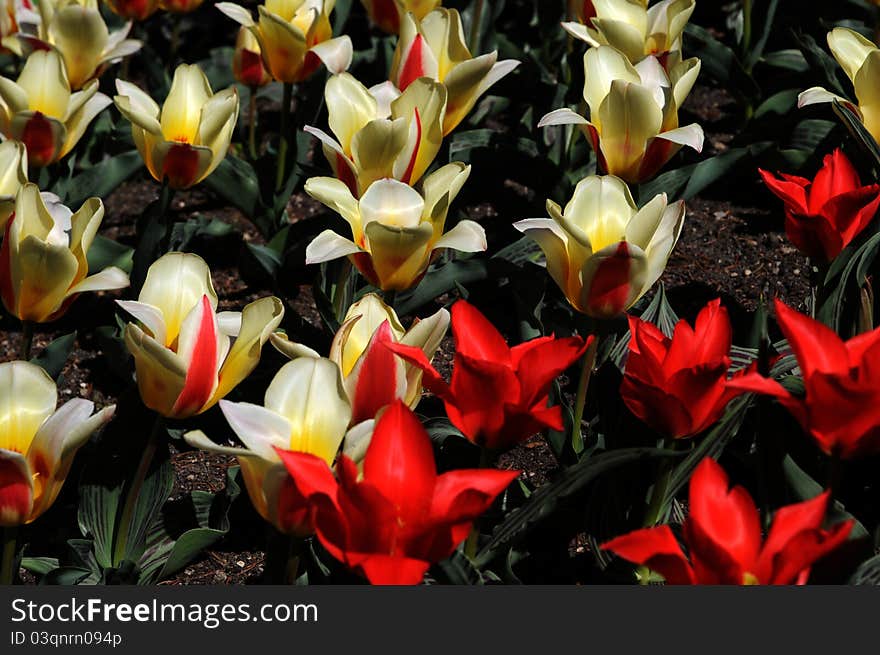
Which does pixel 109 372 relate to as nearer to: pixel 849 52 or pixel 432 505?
pixel 432 505

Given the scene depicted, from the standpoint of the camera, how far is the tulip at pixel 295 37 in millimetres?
2326

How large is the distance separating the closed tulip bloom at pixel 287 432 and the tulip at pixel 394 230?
12.5 inches

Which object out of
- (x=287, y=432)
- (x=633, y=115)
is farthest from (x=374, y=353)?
(x=633, y=115)

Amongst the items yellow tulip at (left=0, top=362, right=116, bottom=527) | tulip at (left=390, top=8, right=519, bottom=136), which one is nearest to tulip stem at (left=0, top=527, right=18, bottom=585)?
yellow tulip at (left=0, top=362, right=116, bottom=527)

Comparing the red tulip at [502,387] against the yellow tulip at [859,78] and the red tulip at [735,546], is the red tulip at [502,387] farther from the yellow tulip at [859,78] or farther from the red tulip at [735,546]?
the yellow tulip at [859,78]

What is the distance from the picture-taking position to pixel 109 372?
2.40 meters

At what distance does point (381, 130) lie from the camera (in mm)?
1897

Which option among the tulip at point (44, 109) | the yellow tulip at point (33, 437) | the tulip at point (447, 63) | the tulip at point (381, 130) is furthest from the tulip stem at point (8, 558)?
the tulip at point (447, 63)

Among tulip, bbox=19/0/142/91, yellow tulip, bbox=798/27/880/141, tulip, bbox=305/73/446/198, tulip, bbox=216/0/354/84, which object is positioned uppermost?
yellow tulip, bbox=798/27/880/141

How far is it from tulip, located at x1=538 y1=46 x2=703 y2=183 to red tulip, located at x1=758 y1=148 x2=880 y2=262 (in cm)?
17

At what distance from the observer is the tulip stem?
1599mm

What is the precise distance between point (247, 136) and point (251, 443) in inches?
77.3

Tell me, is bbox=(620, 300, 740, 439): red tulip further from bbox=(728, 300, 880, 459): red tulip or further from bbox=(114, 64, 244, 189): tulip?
bbox=(114, 64, 244, 189): tulip

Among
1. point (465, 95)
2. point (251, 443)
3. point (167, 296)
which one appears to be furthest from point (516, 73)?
point (251, 443)
